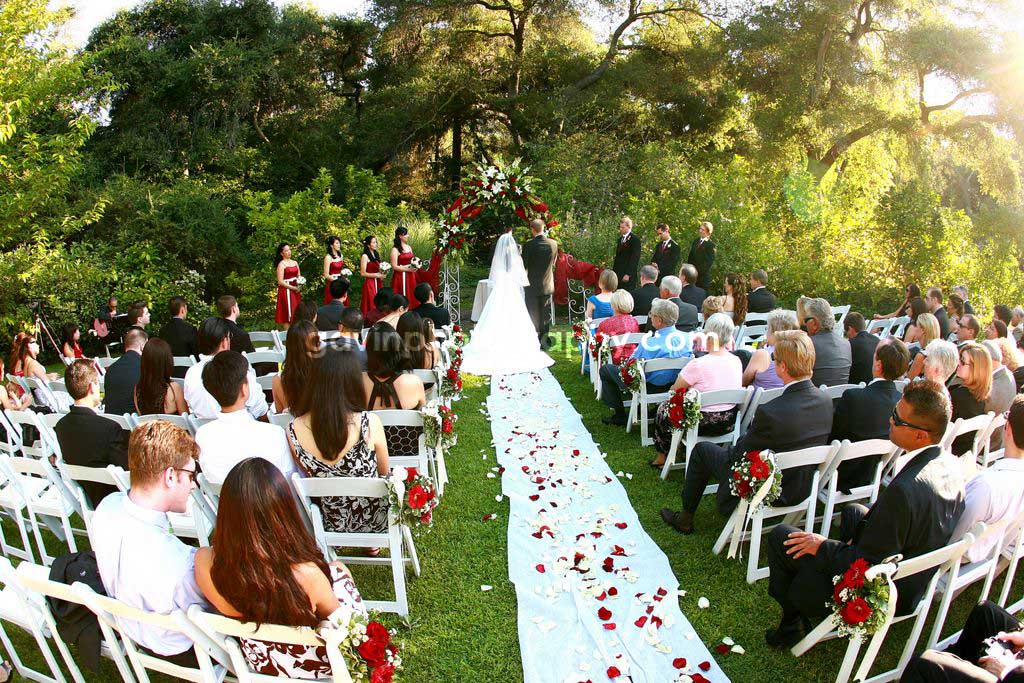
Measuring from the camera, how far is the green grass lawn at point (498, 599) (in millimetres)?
3432

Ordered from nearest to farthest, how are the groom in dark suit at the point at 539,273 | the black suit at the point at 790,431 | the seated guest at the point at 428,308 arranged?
1. the black suit at the point at 790,431
2. the seated guest at the point at 428,308
3. the groom in dark suit at the point at 539,273

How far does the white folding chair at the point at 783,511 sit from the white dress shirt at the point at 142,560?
297 cm

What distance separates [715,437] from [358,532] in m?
2.85

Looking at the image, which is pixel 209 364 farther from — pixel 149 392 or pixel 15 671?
pixel 15 671

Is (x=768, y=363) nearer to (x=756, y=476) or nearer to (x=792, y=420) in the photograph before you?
(x=792, y=420)

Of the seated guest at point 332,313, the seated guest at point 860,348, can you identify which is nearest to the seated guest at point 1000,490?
the seated guest at point 860,348

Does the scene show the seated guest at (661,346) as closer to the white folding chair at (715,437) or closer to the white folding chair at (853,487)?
the white folding chair at (715,437)

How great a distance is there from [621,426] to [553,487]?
1696 mm

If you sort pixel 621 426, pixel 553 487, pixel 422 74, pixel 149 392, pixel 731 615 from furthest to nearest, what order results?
pixel 422 74
pixel 621 426
pixel 553 487
pixel 149 392
pixel 731 615

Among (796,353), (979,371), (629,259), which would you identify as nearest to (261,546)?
(796,353)

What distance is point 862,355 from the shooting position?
6.08 meters

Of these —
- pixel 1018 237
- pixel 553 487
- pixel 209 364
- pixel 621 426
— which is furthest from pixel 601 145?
pixel 209 364

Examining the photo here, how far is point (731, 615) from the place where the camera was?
3.79 metres

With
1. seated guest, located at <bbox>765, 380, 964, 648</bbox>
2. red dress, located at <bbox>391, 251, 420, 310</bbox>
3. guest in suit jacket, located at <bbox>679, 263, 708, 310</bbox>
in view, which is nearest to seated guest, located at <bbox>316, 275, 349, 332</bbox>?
red dress, located at <bbox>391, 251, 420, 310</bbox>
